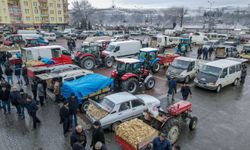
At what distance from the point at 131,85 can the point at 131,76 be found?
571 millimetres

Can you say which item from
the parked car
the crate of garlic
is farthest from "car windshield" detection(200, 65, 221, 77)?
the crate of garlic

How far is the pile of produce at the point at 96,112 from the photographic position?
27.5 feet

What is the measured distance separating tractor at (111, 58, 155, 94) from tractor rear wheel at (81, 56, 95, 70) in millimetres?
5820

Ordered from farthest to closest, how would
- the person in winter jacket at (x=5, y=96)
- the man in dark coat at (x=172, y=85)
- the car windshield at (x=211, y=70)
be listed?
the car windshield at (x=211, y=70) < the man in dark coat at (x=172, y=85) < the person in winter jacket at (x=5, y=96)

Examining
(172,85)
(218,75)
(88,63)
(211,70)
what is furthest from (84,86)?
(211,70)

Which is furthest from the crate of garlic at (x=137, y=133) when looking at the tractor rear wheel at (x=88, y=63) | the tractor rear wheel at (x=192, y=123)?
the tractor rear wheel at (x=88, y=63)

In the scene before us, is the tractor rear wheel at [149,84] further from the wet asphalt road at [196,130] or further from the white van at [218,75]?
the white van at [218,75]

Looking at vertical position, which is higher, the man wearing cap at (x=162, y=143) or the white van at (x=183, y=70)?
the white van at (x=183, y=70)

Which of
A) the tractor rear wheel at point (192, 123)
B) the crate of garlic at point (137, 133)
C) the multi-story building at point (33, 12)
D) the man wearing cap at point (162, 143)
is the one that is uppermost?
the multi-story building at point (33, 12)

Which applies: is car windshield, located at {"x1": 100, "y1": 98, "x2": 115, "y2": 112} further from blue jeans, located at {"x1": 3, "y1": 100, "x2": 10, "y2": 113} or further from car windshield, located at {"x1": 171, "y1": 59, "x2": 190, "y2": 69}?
car windshield, located at {"x1": 171, "y1": 59, "x2": 190, "y2": 69}

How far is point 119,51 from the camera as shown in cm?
2158

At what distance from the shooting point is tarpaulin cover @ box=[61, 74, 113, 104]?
993cm

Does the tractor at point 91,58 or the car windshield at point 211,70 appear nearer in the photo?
the car windshield at point 211,70

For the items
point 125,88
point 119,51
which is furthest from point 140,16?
point 125,88
